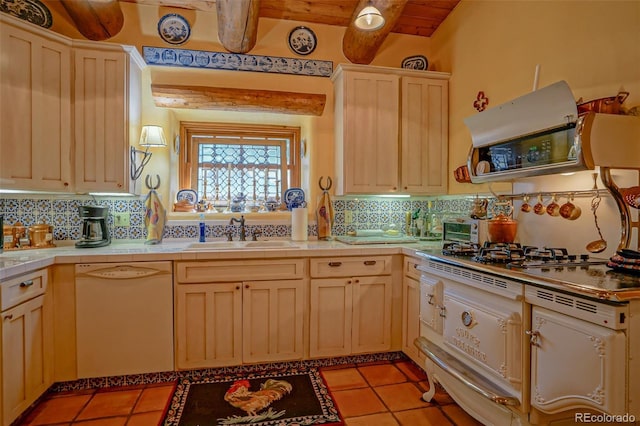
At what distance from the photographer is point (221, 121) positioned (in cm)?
318

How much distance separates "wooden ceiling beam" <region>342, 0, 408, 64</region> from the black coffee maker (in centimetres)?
249

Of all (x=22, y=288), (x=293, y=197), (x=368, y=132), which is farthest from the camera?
(x=293, y=197)

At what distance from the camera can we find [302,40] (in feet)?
9.93

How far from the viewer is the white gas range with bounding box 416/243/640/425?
3.48ft

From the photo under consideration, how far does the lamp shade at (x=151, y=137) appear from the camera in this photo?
2.60m

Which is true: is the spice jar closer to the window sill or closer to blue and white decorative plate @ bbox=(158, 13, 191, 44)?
the window sill

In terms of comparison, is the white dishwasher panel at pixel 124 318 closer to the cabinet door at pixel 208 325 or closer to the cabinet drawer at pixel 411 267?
the cabinet door at pixel 208 325

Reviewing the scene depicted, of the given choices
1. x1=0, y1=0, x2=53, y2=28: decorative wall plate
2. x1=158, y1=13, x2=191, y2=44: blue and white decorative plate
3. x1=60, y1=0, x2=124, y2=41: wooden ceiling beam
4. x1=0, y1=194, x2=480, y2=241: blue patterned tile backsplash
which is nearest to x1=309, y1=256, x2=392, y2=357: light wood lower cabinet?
x1=0, y1=194, x2=480, y2=241: blue patterned tile backsplash

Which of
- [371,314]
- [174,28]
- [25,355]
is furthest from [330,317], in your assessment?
[174,28]

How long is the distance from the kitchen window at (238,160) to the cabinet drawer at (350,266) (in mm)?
1141

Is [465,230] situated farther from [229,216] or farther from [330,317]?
[229,216]

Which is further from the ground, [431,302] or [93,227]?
[93,227]

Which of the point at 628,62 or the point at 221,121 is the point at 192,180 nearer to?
the point at 221,121

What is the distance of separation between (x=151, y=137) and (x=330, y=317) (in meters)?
1.98
